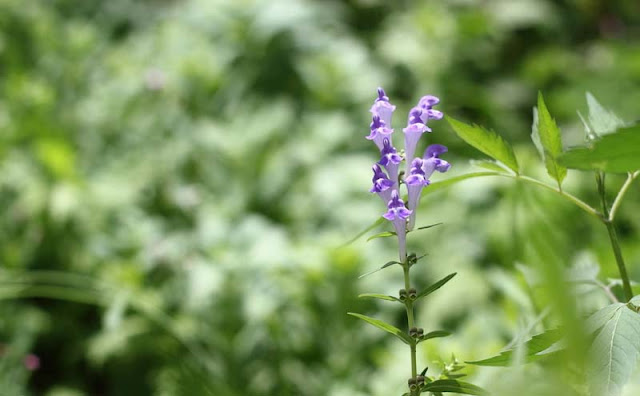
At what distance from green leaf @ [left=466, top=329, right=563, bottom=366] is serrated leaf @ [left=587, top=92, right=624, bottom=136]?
28 centimetres

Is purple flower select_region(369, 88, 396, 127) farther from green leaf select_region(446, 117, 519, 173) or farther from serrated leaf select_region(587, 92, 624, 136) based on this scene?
serrated leaf select_region(587, 92, 624, 136)

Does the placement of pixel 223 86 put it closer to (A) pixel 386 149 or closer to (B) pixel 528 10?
(B) pixel 528 10

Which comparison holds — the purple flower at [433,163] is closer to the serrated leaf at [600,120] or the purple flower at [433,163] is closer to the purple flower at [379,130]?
the purple flower at [379,130]

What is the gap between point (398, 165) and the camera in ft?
2.68

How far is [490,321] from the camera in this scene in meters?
1.99

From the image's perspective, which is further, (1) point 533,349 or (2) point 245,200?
(2) point 245,200

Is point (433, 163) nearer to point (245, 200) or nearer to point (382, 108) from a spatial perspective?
point (382, 108)

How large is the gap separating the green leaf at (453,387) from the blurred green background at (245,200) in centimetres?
31

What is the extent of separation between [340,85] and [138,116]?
2.94 feet

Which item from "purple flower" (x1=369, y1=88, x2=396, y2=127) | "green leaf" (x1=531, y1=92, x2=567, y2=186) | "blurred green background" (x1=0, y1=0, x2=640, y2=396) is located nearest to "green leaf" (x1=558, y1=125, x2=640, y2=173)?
"green leaf" (x1=531, y1=92, x2=567, y2=186)

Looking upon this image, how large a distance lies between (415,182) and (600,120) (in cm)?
28

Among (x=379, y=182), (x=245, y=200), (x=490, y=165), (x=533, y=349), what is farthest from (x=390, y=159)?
(x=245, y=200)

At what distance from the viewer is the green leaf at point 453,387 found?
71 cm

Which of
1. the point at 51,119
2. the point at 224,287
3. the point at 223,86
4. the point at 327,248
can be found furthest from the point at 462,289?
the point at 51,119
